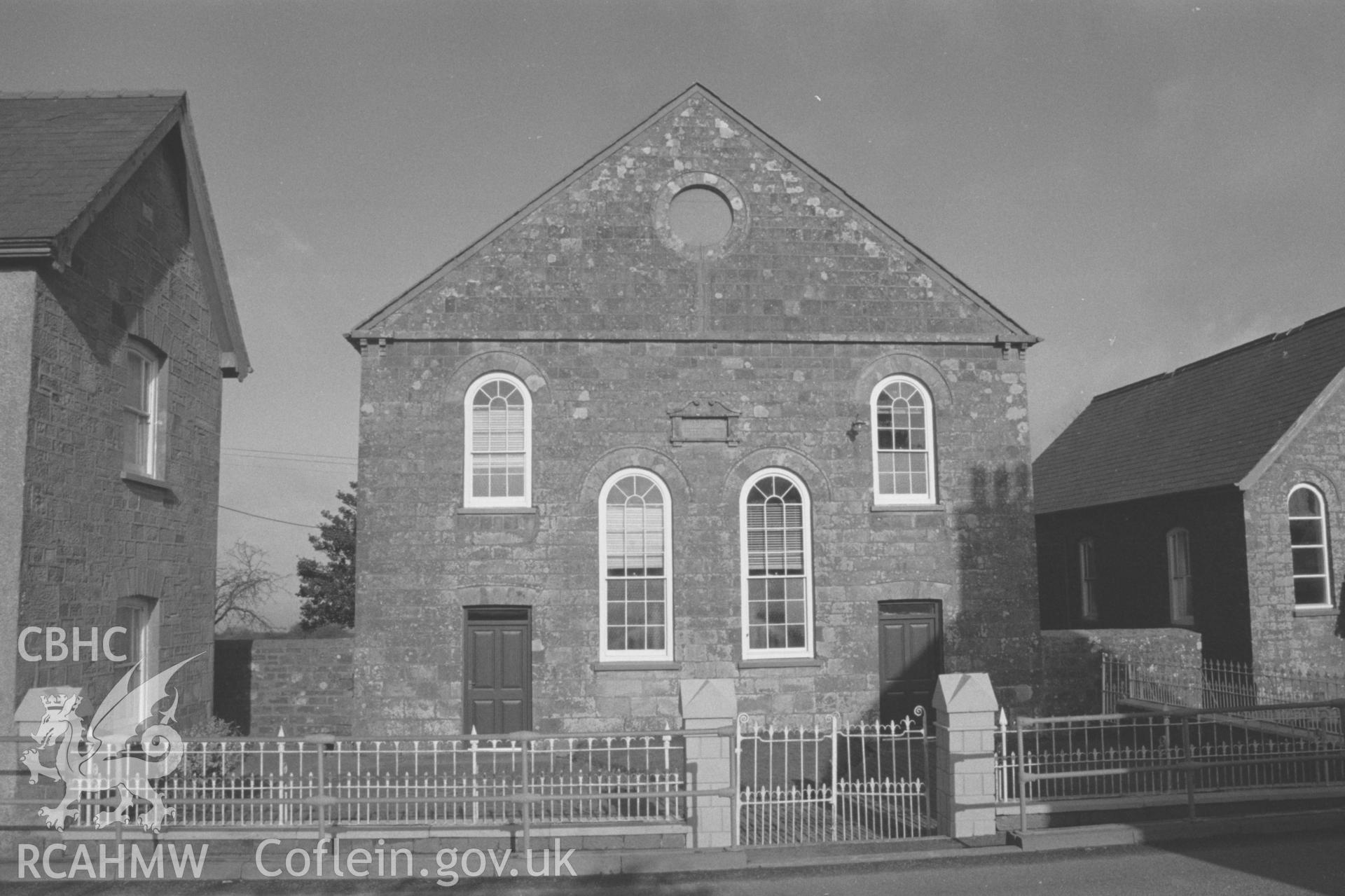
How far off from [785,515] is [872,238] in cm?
489

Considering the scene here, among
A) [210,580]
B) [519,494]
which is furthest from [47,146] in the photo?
[519,494]

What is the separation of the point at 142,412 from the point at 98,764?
16.0 feet

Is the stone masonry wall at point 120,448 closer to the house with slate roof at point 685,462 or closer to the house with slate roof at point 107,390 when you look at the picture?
the house with slate roof at point 107,390

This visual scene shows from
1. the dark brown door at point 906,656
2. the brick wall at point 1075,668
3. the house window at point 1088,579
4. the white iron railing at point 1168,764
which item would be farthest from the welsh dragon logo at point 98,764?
the house window at point 1088,579

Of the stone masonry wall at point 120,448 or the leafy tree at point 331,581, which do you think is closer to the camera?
the stone masonry wall at point 120,448

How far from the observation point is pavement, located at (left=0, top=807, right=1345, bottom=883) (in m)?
9.89

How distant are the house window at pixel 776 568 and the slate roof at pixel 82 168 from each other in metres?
8.57

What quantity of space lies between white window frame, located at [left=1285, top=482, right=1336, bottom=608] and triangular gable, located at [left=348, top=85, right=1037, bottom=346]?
7060mm

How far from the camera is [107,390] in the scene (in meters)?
12.6

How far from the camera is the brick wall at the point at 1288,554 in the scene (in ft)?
64.0

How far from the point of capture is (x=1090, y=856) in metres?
10.4

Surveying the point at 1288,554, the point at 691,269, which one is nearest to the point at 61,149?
the point at 691,269

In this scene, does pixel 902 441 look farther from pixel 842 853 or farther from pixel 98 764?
pixel 98 764

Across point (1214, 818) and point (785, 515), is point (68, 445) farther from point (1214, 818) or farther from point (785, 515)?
point (1214, 818)
